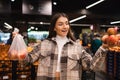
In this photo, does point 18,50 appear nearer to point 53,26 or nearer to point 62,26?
point 53,26

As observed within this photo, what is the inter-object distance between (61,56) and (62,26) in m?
0.29

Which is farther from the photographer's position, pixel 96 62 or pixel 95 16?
pixel 95 16

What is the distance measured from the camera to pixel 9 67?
16.5 feet

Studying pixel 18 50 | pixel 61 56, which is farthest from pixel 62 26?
pixel 18 50

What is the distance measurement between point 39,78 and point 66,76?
0.27 meters

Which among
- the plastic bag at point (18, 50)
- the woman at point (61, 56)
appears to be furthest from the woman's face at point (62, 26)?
the plastic bag at point (18, 50)

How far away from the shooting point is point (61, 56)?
2.61 metres

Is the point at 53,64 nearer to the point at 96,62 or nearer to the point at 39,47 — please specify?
the point at 39,47

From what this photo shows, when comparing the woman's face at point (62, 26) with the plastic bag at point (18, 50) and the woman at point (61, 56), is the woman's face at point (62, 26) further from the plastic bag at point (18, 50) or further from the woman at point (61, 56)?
the plastic bag at point (18, 50)

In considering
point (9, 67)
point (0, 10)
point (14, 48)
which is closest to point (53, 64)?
point (14, 48)

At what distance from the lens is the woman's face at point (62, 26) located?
8.71 ft

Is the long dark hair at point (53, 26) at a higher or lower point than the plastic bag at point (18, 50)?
higher

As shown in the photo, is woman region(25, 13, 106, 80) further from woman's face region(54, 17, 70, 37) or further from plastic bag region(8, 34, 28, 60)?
plastic bag region(8, 34, 28, 60)

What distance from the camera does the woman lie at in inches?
102
